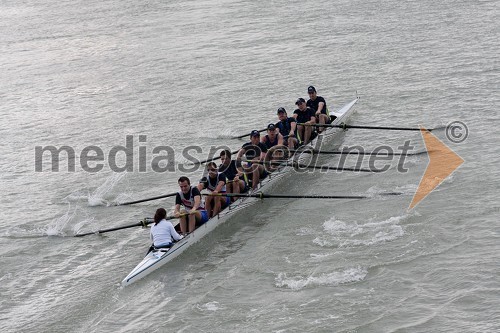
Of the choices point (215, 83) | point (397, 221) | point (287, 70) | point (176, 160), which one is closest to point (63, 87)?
point (215, 83)

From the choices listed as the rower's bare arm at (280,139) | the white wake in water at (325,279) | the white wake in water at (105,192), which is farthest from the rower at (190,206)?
the rower's bare arm at (280,139)

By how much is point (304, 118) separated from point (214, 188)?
526 cm

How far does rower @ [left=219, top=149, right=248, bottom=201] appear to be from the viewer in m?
17.6

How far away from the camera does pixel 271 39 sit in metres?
35.8

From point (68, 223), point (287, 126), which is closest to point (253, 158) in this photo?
point (287, 126)

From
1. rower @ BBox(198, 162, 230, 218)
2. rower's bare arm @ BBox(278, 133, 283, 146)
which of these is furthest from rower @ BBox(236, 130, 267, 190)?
rower @ BBox(198, 162, 230, 218)

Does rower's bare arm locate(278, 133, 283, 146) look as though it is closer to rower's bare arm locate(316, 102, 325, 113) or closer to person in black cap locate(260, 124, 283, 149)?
person in black cap locate(260, 124, 283, 149)

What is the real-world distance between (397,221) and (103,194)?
8330 millimetres

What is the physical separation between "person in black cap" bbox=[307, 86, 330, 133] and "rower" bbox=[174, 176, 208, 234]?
21.2ft

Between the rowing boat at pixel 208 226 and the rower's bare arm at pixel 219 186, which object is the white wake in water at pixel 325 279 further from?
the rower's bare arm at pixel 219 186

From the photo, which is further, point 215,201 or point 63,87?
point 63,87

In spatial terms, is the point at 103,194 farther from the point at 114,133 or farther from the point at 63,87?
the point at 63,87

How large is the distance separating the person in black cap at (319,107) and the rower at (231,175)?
4.68 m

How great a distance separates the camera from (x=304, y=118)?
2133 cm
